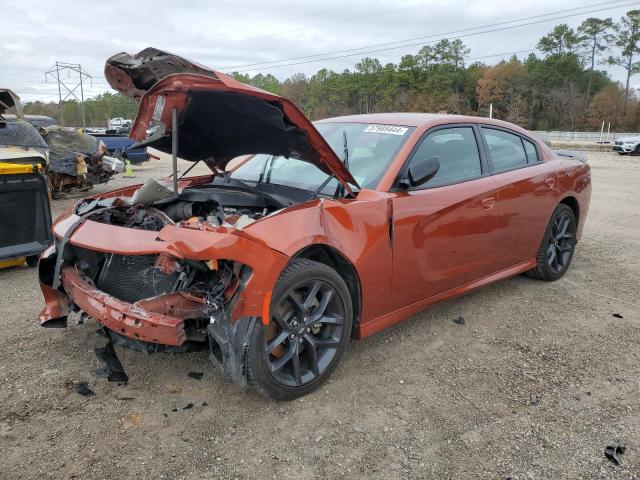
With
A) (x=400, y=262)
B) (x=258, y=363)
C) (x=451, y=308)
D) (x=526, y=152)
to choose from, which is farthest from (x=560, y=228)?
(x=258, y=363)

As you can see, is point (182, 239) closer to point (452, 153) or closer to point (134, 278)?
point (134, 278)

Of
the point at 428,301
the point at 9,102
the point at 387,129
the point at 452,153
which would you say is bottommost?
the point at 428,301

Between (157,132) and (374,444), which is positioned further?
(157,132)

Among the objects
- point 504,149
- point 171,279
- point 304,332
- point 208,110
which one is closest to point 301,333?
point 304,332

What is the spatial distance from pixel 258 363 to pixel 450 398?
120 cm

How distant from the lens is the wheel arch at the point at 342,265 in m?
3.01

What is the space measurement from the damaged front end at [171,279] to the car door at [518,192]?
7.50ft

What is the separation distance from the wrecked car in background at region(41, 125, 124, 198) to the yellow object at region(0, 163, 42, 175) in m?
4.82

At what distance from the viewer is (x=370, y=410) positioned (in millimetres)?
2869

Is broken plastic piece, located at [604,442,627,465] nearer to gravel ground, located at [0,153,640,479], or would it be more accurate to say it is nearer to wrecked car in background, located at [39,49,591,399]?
gravel ground, located at [0,153,640,479]

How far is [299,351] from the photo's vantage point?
3.00m

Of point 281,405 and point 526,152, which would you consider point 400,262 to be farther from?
point 526,152

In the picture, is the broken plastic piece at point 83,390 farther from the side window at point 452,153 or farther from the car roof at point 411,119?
the car roof at point 411,119

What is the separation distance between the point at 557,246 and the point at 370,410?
127 inches
